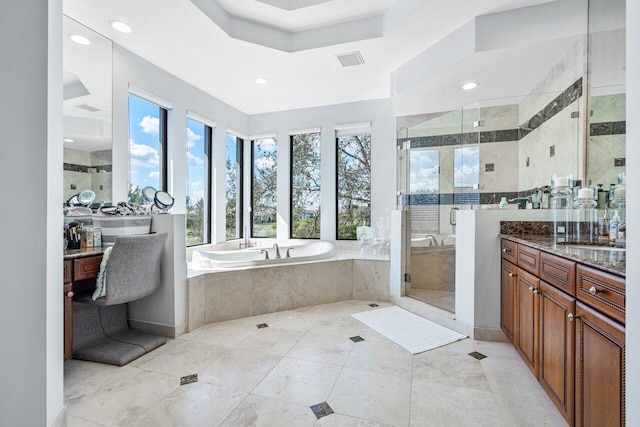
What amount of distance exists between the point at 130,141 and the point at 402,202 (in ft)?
10.4

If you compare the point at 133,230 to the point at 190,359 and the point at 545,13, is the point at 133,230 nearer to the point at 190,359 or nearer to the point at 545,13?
the point at 190,359

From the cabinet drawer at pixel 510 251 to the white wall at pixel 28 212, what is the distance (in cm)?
266

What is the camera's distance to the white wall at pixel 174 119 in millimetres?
2869

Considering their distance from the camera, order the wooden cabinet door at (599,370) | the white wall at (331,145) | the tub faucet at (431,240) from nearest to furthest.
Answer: the wooden cabinet door at (599,370) → the tub faucet at (431,240) → the white wall at (331,145)

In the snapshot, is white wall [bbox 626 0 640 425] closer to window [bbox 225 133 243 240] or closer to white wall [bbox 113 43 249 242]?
white wall [bbox 113 43 249 242]

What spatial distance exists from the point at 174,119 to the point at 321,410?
11.3ft

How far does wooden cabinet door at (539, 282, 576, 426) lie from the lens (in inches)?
51.9

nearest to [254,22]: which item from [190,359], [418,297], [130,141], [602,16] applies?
[130,141]

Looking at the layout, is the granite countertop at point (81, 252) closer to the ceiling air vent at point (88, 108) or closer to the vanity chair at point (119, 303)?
the vanity chair at point (119, 303)

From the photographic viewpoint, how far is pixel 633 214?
31.8 inches

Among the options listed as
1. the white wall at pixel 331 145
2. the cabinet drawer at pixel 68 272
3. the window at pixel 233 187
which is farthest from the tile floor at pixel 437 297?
the cabinet drawer at pixel 68 272

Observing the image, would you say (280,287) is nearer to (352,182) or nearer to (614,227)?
(352,182)

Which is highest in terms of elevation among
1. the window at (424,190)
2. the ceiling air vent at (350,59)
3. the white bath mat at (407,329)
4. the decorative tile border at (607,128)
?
the ceiling air vent at (350,59)

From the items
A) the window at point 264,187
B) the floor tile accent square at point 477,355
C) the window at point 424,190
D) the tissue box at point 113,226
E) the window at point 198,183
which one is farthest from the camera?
the window at point 264,187
